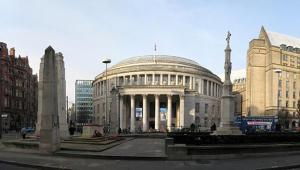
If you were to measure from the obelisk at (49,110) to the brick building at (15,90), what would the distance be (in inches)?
3143

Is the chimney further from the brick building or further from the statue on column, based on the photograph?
the statue on column

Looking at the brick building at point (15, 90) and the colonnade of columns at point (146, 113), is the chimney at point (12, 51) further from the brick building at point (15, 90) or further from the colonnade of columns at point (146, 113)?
the colonnade of columns at point (146, 113)

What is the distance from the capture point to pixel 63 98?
39781 mm

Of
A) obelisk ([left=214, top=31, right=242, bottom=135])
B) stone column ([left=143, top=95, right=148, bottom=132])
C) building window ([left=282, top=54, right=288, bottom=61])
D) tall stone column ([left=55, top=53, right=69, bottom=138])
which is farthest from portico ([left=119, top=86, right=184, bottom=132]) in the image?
obelisk ([left=214, top=31, right=242, bottom=135])

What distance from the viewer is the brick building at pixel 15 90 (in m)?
107

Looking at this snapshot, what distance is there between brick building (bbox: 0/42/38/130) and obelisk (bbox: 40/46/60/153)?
262ft

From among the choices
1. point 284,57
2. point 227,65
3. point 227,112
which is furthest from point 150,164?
point 284,57

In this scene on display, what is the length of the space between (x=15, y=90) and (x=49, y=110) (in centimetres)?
9975

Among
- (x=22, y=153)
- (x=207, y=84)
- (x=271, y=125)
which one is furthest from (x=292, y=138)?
(x=207, y=84)

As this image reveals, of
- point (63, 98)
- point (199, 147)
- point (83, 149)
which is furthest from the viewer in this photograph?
point (63, 98)

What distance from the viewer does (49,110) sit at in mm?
25219

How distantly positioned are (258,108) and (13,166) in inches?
5096

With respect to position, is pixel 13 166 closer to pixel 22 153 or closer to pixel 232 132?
pixel 22 153

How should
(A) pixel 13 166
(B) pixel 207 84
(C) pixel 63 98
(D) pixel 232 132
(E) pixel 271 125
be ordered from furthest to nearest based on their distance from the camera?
(B) pixel 207 84 < (E) pixel 271 125 < (C) pixel 63 98 < (D) pixel 232 132 < (A) pixel 13 166
